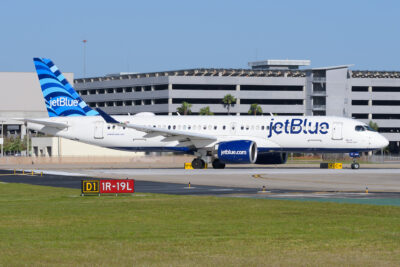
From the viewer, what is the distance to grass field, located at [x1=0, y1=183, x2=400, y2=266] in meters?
17.6

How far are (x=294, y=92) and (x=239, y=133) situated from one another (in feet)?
436

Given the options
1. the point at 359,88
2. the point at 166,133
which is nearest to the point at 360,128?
the point at 166,133

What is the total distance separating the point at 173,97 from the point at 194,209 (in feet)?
540

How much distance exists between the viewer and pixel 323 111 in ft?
620

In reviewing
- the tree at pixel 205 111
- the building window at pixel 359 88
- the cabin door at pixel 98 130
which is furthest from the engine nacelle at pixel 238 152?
the building window at pixel 359 88

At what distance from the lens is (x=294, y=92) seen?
640 feet

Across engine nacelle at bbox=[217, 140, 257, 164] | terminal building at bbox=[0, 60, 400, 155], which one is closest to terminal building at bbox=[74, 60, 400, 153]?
terminal building at bbox=[0, 60, 400, 155]

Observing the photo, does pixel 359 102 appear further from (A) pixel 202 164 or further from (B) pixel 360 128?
(A) pixel 202 164

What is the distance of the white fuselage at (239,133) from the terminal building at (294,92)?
124 meters

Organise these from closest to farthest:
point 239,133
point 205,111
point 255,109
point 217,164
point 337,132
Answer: point 337,132 → point 239,133 → point 217,164 → point 205,111 → point 255,109

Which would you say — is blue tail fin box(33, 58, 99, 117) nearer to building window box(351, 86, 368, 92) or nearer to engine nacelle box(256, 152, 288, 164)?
engine nacelle box(256, 152, 288, 164)

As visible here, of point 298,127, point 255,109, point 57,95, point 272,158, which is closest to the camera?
point 298,127

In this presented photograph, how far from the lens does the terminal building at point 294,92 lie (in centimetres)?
18875

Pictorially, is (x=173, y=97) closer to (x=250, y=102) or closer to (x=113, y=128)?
(x=250, y=102)
